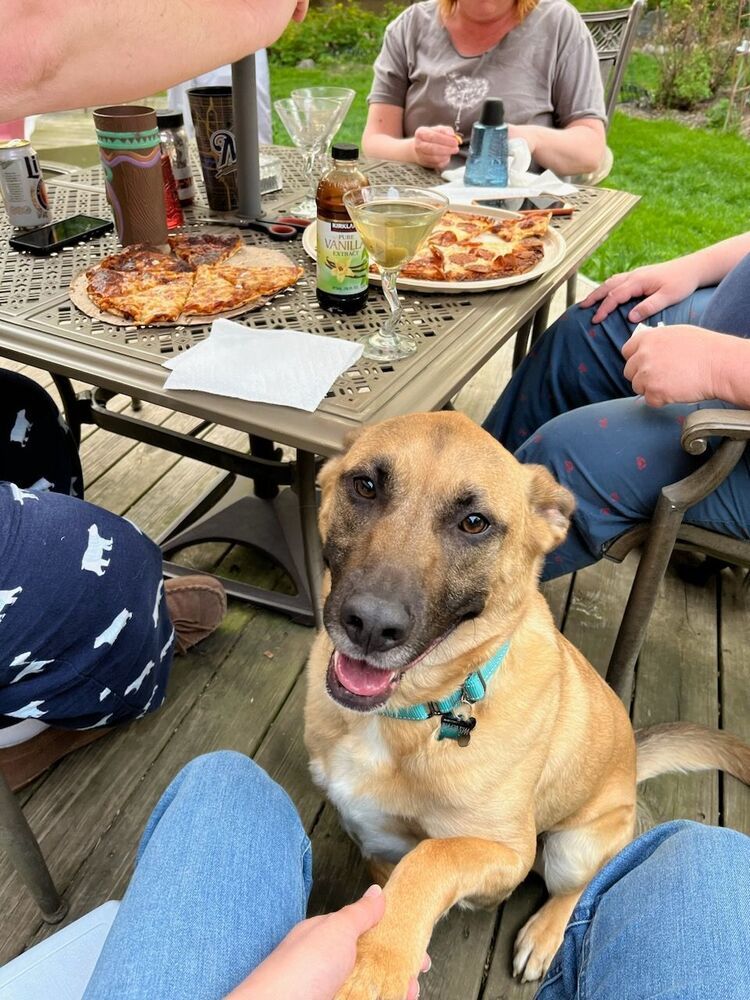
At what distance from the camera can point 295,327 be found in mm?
1620

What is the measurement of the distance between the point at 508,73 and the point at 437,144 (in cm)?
68

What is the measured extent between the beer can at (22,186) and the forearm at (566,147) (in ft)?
5.86

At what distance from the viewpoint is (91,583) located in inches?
57.1

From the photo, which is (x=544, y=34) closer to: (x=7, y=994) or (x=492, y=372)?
(x=492, y=372)

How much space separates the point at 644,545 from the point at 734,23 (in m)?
9.27

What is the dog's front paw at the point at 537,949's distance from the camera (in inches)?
61.9

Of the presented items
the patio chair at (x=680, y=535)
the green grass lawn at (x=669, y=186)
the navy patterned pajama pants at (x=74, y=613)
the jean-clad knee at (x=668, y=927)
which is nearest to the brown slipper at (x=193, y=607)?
the navy patterned pajama pants at (x=74, y=613)

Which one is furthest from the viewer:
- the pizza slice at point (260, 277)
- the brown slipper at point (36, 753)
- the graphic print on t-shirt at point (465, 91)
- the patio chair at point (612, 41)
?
the patio chair at point (612, 41)

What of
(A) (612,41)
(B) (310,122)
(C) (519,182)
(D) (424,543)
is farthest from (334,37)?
(D) (424,543)

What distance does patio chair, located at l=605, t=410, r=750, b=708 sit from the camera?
4.87ft

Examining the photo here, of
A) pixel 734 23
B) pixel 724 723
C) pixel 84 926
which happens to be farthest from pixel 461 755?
pixel 734 23

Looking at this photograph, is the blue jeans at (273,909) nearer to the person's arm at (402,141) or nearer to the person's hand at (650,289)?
the person's hand at (650,289)

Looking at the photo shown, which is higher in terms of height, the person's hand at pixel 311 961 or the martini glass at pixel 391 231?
the martini glass at pixel 391 231

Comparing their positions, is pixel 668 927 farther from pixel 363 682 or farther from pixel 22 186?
pixel 22 186
